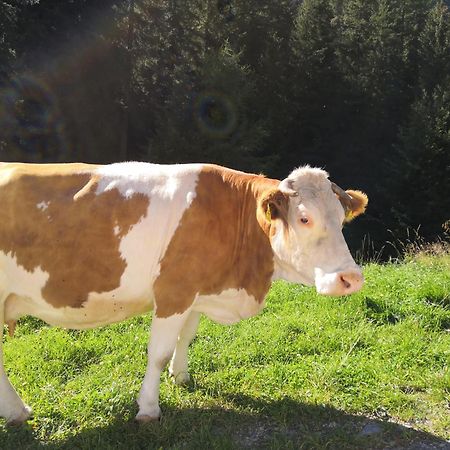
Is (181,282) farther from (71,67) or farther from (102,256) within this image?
(71,67)

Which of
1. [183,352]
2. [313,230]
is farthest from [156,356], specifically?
[313,230]

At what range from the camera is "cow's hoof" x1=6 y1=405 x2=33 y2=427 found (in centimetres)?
394

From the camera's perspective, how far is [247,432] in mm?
3914

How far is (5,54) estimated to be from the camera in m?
18.9

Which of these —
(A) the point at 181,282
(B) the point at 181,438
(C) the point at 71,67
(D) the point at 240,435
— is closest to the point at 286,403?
(D) the point at 240,435

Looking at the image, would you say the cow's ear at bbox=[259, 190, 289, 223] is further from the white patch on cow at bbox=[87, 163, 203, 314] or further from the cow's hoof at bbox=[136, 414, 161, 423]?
the cow's hoof at bbox=[136, 414, 161, 423]

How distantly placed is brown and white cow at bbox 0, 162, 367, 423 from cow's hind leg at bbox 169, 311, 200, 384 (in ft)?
1.90

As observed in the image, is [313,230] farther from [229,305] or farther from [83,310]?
[83,310]

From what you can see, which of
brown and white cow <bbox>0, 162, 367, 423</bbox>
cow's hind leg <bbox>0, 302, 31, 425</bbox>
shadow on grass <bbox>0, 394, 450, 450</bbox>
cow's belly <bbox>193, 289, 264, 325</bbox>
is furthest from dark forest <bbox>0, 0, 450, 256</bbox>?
cow's hind leg <bbox>0, 302, 31, 425</bbox>

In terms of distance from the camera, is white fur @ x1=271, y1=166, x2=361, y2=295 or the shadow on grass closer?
white fur @ x1=271, y1=166, x2=361, y2=295

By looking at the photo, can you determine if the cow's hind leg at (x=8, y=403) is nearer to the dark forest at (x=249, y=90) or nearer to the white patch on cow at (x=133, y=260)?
the white patch on cow at (x=133, y=260)

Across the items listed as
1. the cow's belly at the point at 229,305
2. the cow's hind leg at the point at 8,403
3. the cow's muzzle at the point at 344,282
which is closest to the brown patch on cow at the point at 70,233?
the cow's hind leg at the point at 8,403

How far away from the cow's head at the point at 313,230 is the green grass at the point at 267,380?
1.13 metres

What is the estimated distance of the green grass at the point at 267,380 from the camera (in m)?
3.85
